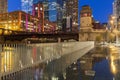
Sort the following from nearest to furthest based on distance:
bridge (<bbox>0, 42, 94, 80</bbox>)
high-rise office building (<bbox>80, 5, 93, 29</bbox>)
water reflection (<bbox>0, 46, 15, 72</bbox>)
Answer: bridge (<bbox>0, 42, 94, 80</bbox>)
water reflection (<bbox>0, 46, 15, 72</bbox>)
high-rise office building (<bbox>80, 5, 93, 29</bbox>)

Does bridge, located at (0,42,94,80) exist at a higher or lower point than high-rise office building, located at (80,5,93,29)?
lower

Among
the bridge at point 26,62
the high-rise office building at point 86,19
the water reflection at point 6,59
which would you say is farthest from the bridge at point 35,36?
the water reflection at point 6,59

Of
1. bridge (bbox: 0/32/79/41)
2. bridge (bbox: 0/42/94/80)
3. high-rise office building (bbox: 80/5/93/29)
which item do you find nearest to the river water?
bridge (bbox: 0/42/94/80)

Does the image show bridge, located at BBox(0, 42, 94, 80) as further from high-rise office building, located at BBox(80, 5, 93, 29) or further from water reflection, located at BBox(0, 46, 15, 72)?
high-rise office building, located at BBox(80, 5, 93, 29)

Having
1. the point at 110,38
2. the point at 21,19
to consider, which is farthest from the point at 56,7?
the point at 110,38

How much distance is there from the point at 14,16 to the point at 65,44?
11370cm

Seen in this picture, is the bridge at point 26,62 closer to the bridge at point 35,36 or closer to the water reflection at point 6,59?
the water reflection at point 6,59

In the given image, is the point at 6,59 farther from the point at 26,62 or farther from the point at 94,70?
the point at 94,70

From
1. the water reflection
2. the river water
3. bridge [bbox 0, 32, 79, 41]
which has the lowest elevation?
bridge [bbox 0, 32, 79, 41]

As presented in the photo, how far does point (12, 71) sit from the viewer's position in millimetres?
9828

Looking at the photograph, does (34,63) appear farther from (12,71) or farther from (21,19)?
(21,19)

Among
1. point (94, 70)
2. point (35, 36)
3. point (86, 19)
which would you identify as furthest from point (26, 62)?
point (35, 36)

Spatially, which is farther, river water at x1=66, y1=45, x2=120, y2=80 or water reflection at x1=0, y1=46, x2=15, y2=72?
water reflection at x1=0, y1=46, x2=15, y2=72

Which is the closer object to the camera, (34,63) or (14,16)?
(34,63)
